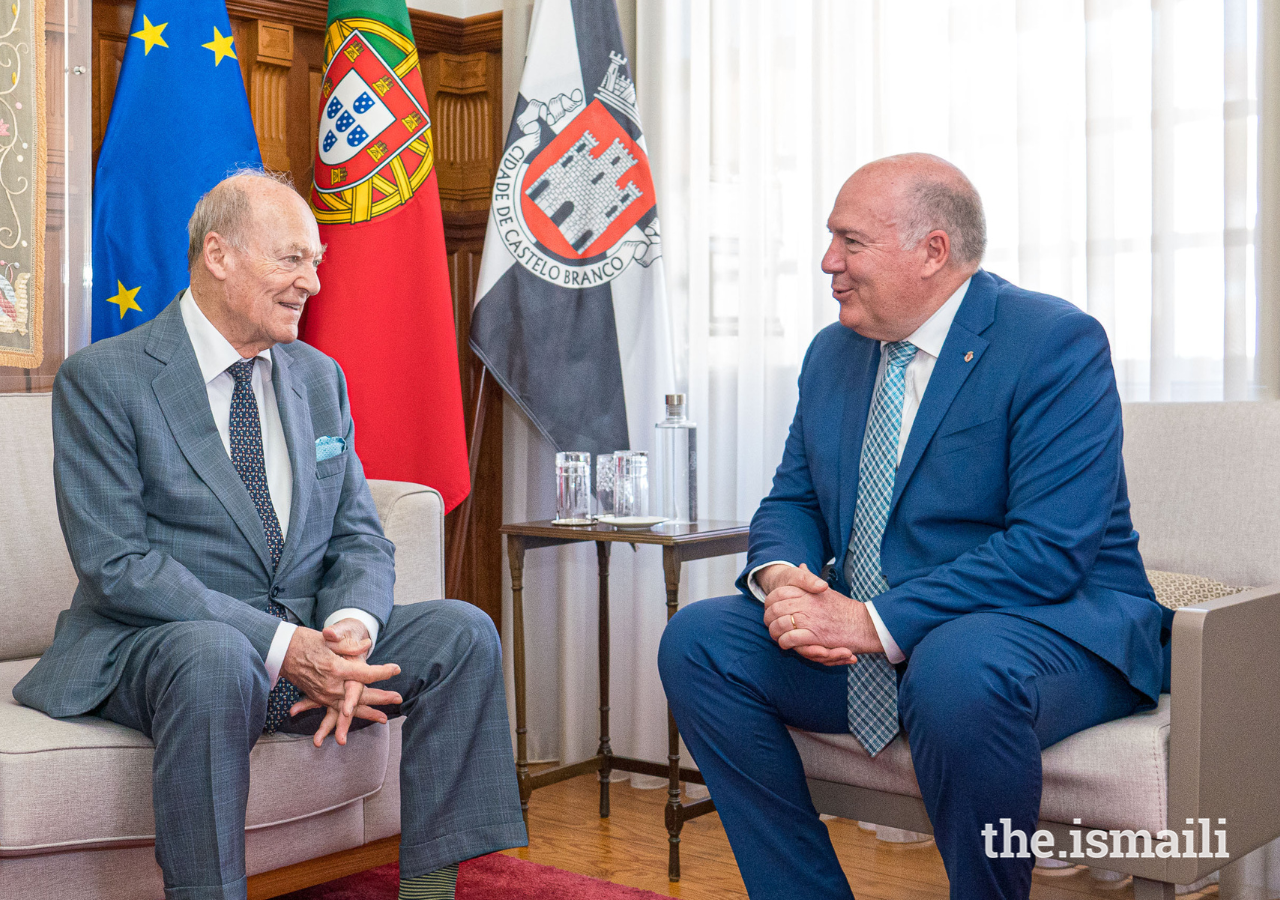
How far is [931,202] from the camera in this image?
6.01ft

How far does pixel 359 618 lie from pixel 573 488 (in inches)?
35.7

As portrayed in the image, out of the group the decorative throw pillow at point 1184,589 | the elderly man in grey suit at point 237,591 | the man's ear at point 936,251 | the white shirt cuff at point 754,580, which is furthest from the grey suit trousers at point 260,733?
the decorative throw pillow at point 1184,589

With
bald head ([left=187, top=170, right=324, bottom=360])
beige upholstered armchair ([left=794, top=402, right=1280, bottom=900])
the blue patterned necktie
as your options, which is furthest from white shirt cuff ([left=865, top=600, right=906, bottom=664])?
bald head ([left=187, top=170, right=324, bottom=360])

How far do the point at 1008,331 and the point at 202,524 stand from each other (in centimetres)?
122

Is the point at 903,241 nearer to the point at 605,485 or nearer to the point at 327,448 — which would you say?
the point at 327,448

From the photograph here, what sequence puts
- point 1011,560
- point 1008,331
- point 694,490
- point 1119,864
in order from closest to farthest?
point 1119,864 < point 1011,560 < point 1008,331 < point 694,490

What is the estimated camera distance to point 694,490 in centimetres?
272

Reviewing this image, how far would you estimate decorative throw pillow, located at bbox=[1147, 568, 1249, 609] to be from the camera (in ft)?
6.07

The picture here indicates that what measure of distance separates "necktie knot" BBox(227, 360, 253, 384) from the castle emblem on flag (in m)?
1.09

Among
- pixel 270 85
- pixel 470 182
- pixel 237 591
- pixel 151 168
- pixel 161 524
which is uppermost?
pixel 270 85

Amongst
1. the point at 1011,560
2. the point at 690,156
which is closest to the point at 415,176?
the point at 690,156

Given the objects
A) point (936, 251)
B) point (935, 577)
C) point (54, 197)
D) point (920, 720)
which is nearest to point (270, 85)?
point (54, 197)

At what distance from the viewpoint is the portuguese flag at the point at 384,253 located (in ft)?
9.21

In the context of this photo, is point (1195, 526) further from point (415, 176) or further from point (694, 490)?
point (415, 176)
